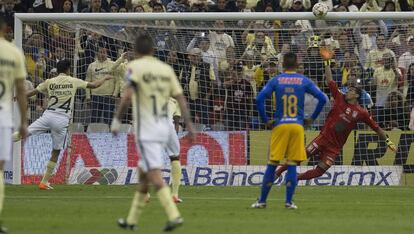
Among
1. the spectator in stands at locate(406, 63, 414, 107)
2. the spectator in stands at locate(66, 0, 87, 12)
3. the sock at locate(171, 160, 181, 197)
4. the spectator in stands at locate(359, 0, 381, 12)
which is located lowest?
the sock at locate(171, 160, 181, 197)

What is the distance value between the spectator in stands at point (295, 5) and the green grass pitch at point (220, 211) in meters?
7.01

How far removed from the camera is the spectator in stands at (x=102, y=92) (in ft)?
85.3

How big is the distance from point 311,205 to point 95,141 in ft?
28.6

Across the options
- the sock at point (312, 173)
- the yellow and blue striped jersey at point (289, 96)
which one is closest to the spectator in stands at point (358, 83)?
the sock at point (312, 173)

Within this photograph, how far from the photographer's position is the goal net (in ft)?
85.6

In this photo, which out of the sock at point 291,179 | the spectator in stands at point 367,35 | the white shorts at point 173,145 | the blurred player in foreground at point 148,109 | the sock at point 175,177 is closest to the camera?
the blurred player in foreground at point 148,109

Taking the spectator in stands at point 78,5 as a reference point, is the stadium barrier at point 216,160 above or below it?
below

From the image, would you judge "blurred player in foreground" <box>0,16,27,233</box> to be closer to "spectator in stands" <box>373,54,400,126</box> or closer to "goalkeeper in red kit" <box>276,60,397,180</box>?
"goalkeeper in red kit" <box>276,60,397,180</box>

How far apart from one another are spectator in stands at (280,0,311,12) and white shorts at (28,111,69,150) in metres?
8.62

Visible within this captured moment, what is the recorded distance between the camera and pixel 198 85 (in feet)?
85.8

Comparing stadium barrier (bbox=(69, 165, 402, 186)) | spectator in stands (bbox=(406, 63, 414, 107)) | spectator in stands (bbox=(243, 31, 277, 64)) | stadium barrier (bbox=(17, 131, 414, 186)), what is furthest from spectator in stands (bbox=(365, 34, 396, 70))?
stadium barrier (bbox=(69, 165, 402, 186))

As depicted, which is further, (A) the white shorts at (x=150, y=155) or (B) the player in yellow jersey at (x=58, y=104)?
(B) the player in yellow jersey at (x=58, y=104)

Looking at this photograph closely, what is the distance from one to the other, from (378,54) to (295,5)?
4.19 metres

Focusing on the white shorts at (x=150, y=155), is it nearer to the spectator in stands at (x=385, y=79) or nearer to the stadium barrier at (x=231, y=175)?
the stadium barrier at (x=231, y=175)
